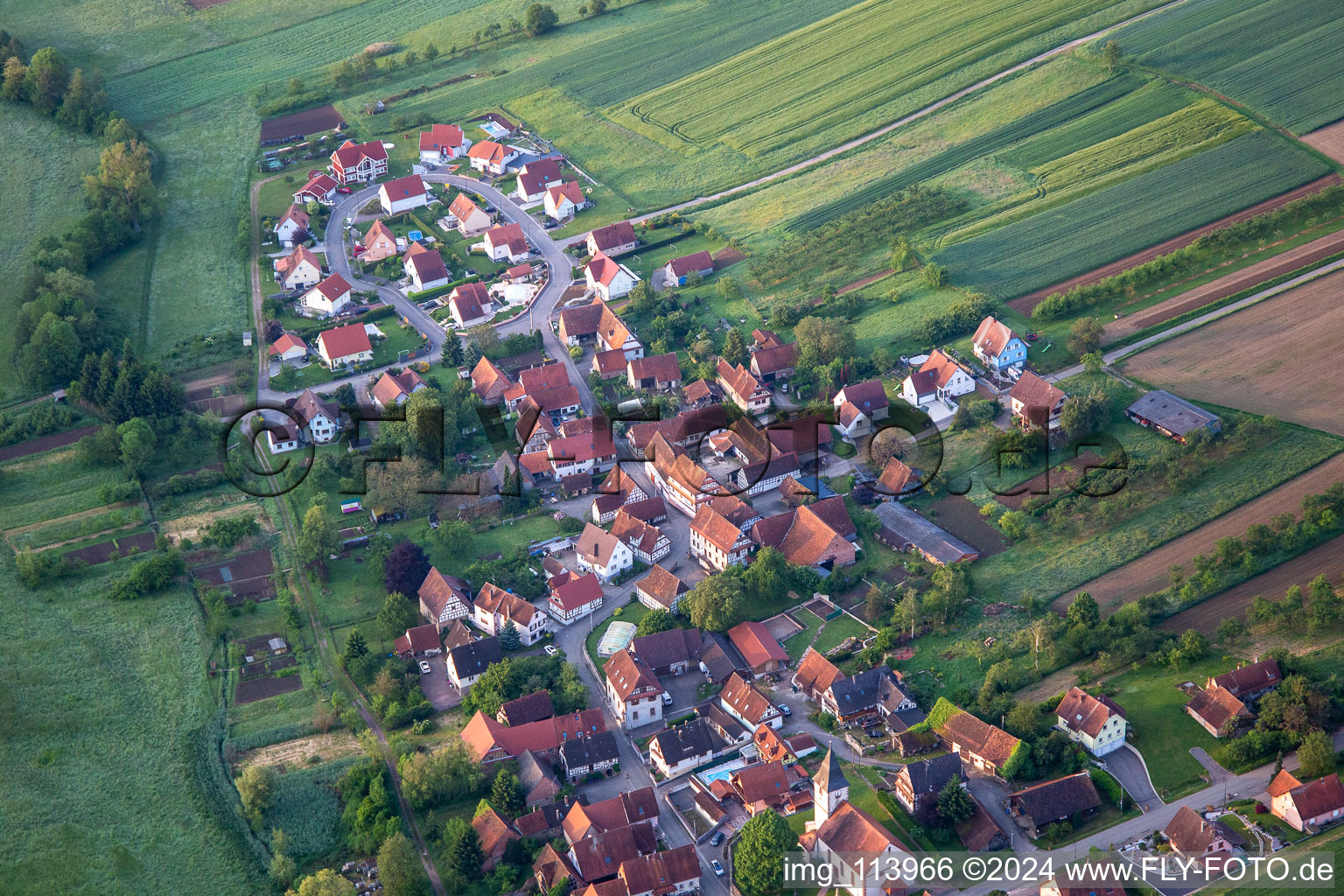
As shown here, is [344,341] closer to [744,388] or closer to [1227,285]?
[744,388]

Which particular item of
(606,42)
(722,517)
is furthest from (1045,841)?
(606,42)

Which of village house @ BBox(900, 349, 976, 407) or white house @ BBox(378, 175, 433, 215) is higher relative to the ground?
white house @ BBox(378, 175, 433, 215)

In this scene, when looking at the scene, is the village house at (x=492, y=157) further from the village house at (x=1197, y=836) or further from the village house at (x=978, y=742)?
the village house at (x=1197, y=836)

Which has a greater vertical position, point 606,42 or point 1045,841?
point 606,42

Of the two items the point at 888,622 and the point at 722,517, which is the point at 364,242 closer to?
the point at 722,517

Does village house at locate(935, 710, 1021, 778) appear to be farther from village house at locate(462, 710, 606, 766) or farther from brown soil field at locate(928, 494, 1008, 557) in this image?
village house at locate(462, 710, 606, 766)

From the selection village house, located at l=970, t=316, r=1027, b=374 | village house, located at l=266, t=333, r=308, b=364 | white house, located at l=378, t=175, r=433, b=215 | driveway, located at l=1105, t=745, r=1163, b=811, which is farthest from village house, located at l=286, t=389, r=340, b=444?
driveway, located at l=1105, t=745, r=1163, b=811
